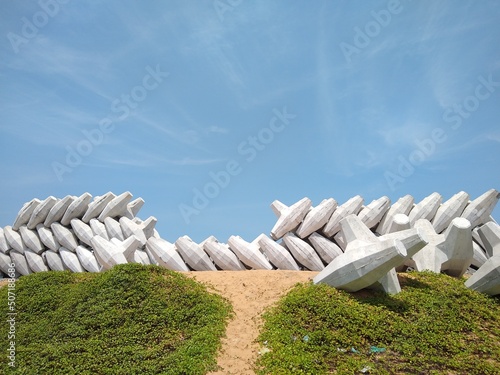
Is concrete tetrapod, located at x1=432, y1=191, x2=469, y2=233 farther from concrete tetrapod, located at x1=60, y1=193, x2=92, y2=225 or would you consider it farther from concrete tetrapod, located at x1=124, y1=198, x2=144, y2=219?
concrete tetrapod, located at x1=60, y1=193, x2=92, y2=225

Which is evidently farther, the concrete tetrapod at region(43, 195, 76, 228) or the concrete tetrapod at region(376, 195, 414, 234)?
the concrete tetrapod at region(43, 195, 76, 228)

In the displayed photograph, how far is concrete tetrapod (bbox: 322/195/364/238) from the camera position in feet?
42.9

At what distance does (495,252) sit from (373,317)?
456 cm

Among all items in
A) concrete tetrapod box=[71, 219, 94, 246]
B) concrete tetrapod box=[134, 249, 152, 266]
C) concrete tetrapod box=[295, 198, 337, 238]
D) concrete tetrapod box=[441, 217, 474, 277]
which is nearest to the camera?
concrete tetrapod box=[441, 217, 474, 277]

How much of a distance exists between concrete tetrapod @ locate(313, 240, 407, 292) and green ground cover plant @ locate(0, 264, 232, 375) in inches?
116

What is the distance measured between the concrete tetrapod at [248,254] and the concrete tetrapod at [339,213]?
229cm

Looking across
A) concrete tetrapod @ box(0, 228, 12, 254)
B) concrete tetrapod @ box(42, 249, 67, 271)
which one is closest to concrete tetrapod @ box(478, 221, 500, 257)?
concrete tetrapod @ box(42, 249, 67, 271)

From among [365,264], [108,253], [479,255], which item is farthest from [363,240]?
[108,253]

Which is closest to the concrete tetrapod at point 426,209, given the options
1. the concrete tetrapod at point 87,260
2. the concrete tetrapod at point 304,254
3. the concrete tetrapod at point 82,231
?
the concrete tetrapod at point 304,254

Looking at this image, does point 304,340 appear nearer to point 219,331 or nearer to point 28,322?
point 219,331

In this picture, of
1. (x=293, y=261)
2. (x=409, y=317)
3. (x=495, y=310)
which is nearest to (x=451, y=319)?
(x=409, y=317)

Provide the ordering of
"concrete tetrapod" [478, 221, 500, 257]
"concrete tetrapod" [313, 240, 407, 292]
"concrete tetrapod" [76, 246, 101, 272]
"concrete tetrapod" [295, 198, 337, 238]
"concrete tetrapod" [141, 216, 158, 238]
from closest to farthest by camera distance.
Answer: "concrete tetrapod" [313, 240, 407, 292], "concrete tetrapod" [478, 221, 500, 257], "concrete tetrapod" [295, 198, 337, 238], "concrete tetrapod" [76, 246, 101, 272], "concrete tetrapod" [141, 216, 158, 238]

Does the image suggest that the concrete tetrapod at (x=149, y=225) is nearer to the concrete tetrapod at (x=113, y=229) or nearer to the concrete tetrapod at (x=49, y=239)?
the concrete tetrapod at (x=113, y=229)

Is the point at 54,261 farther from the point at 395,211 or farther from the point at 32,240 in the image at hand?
the point at 395,211
